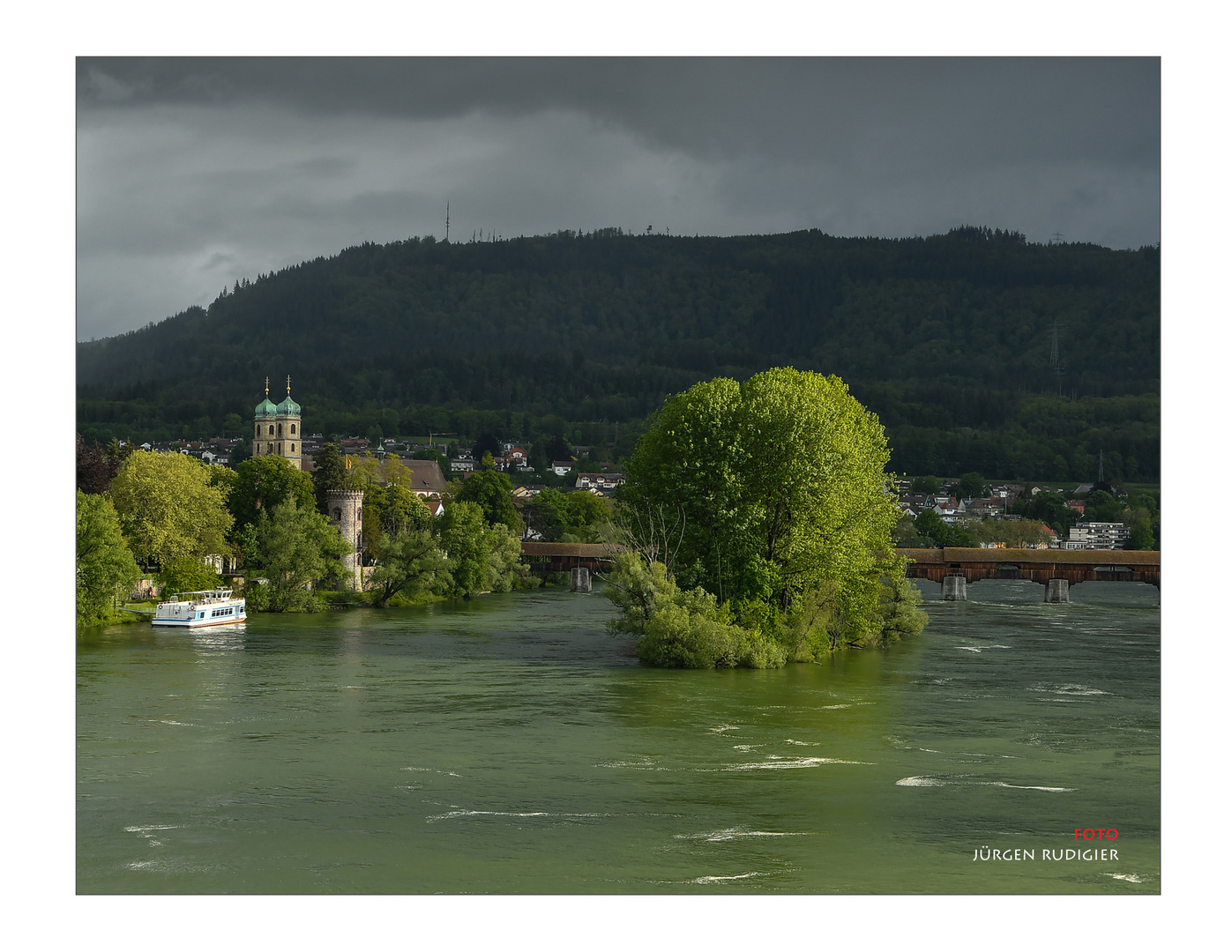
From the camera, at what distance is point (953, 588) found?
1841 inches

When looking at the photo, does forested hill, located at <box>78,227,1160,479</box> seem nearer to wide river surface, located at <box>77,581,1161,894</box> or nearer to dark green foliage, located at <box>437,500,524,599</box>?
wide river surface, located at <box>77,581,1161,894</box>

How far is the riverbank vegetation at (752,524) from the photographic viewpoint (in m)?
25.1

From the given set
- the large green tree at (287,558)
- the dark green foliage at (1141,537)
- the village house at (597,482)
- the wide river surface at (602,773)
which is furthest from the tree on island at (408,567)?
the village house at (597,482)

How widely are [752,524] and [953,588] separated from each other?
23440 millimetres

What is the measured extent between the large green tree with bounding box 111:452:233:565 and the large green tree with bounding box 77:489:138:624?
13.8 feet

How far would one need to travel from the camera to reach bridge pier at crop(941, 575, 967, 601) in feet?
153

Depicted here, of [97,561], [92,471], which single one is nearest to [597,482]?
[92,471]

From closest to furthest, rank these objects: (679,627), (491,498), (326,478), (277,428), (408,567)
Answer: (679,627) → (408,567) → (326,478) → (491,498) → (277,428)

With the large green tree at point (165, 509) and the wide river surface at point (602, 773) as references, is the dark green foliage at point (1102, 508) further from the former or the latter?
the large green tree at point (165, 509)

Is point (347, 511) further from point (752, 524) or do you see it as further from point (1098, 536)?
point (1098, 536)

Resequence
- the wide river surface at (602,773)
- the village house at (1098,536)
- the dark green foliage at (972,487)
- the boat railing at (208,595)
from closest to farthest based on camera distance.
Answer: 1. the wide river surface at (602,773)
2. the boat railing at (208,595)
3. the village house at (1098,536)
4. the dark green foliage at (972,487)

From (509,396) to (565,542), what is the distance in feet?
79.6

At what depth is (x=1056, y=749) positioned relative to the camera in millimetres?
16109

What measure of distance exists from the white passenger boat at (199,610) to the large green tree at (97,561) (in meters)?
1.22
